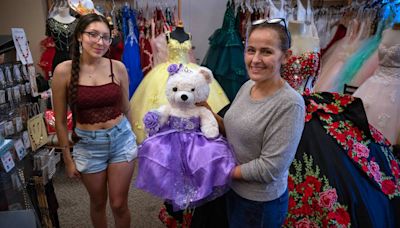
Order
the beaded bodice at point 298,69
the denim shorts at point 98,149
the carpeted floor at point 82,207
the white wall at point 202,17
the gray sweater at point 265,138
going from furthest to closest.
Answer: the white wall at point 202,17 < the carpeted floor at point 82,207 < the beaded bodice at point 298,69 < the denim shorts at point 98,149 < the gray sweater at point 265,138

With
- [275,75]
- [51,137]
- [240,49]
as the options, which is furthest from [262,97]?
[240,49]

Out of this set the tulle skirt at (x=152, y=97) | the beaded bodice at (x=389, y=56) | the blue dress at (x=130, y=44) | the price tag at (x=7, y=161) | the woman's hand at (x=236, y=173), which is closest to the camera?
the woman's hand at (x=236, y=173)

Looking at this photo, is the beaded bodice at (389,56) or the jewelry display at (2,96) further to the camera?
the beaded bodice at (389,56)

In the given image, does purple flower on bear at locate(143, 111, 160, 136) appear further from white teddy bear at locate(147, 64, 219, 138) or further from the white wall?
the white wall

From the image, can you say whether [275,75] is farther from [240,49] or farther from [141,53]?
[141,53]

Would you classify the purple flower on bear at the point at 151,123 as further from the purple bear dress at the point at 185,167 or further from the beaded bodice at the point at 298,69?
the beaded bodice at the point at 298,69

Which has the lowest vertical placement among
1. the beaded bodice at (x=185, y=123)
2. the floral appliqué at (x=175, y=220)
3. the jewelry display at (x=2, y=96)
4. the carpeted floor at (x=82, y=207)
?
the carpeted floor at (x=82, y=207)

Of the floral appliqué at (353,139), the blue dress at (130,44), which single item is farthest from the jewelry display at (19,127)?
the blue dress at (130,44)

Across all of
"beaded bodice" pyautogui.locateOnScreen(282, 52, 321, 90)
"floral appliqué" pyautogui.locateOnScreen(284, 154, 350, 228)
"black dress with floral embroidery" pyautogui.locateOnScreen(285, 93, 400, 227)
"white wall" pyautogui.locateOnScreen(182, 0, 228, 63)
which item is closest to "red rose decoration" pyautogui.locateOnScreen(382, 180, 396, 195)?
"black dress with floral embroidery" pyautogui.locateOnScreen(285, 93, 400, 227)

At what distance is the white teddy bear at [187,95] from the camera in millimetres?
1374

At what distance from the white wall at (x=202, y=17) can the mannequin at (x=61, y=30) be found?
146cm

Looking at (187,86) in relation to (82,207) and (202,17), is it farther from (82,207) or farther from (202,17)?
(202,17)

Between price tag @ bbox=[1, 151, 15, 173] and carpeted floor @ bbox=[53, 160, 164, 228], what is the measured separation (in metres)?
0.96

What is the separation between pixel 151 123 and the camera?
1.34 m
